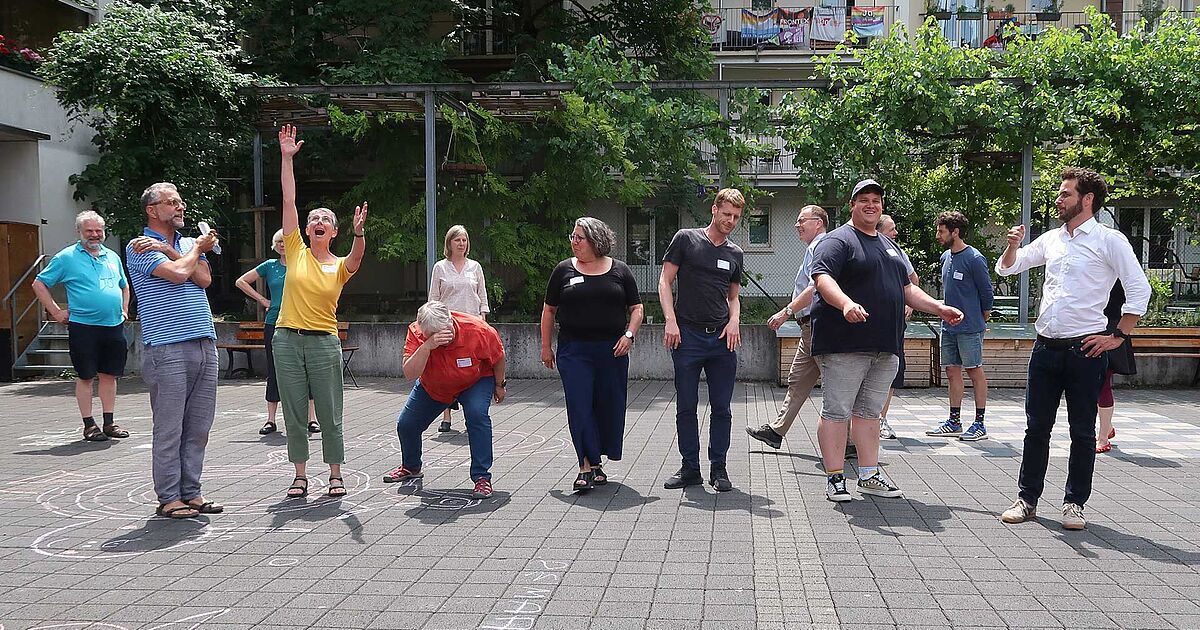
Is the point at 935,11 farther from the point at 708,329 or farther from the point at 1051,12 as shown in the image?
the point at 708,329

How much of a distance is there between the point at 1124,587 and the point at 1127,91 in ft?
35.1

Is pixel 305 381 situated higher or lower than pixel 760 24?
lower

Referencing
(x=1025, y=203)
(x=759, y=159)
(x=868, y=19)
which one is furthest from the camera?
(x=868, y=19)

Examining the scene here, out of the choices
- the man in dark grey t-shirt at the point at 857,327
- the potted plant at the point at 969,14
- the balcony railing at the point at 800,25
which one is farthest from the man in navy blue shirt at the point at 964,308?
the potted plant at the point at 969,14

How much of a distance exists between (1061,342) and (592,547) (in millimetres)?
2906

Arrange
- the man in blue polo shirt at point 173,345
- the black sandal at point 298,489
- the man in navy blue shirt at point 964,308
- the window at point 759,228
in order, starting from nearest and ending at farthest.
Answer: the man in blue polo shirt at point 173,345 → the black sandal at point 298,489 → the man in navy blue shirt at point 964,308 → the window at point 759,228

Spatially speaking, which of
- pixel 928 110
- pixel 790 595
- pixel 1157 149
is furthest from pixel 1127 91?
pixel 790 595

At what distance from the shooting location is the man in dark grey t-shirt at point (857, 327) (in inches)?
217

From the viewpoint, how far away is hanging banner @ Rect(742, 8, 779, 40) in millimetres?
27438

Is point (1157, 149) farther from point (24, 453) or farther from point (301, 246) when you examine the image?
point (24, 453)

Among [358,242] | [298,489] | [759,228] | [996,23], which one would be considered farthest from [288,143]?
[996,23]

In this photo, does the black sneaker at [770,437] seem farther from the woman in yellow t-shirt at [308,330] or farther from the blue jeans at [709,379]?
the woman in yellow t-shirt at [308,330]

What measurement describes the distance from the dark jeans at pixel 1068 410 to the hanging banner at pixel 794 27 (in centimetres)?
2387

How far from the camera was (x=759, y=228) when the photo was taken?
17.3 m
